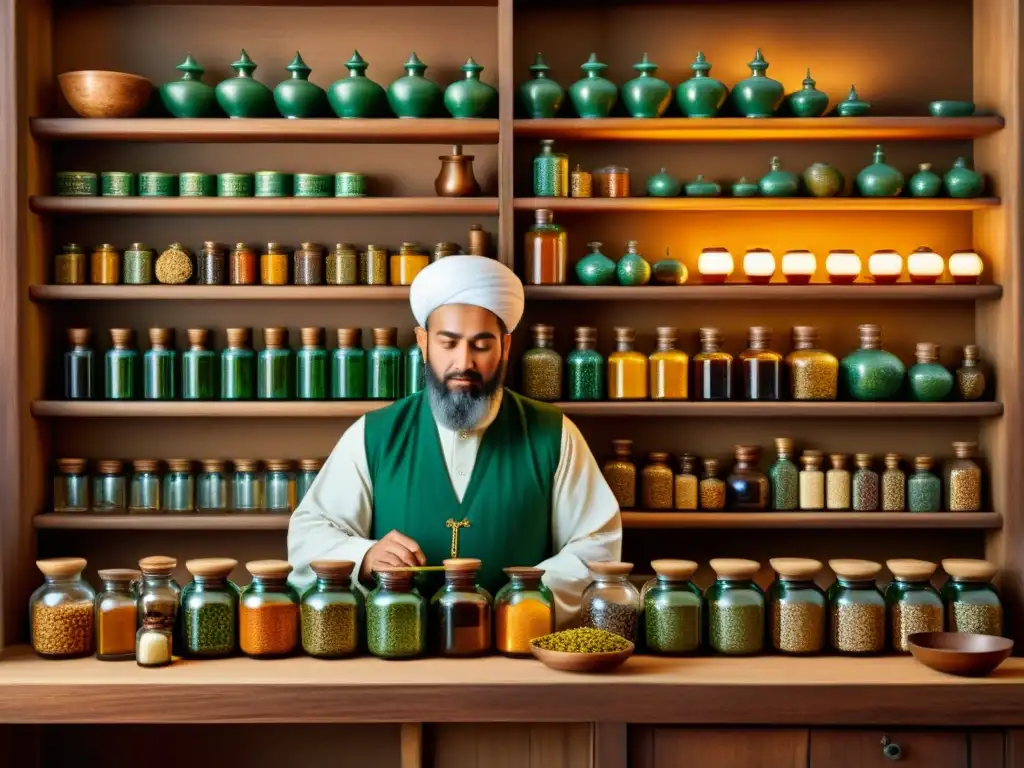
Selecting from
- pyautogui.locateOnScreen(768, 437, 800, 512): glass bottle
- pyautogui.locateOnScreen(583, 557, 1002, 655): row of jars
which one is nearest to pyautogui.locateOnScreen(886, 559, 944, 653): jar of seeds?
pyautogui.locateOnScreen(583, 557, 1002, 655): row of jars

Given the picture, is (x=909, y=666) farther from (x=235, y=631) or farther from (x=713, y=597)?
(x=235, y=631)

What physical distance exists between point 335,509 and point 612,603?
822mm

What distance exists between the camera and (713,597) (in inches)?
104

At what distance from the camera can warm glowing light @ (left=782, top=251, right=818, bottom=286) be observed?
A: 354cm

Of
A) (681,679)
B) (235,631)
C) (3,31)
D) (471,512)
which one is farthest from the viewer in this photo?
(3,31)

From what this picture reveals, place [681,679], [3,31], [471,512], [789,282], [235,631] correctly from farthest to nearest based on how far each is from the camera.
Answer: [789,282] → [3,31] → [471,512] → [235,631] → [681,679]

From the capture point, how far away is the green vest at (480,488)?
2986 mm

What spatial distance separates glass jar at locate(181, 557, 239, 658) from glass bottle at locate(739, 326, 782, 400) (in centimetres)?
166

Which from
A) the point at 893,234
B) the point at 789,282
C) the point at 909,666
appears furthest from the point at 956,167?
the point at 909,666

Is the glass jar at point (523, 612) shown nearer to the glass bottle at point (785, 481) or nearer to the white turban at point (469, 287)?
the white turban at point (469, 287)

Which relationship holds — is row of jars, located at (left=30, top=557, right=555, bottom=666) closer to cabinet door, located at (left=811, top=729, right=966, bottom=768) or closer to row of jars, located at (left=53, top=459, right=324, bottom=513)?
cabinet door, located at (left=811, top=729, right=966, bottom=768)

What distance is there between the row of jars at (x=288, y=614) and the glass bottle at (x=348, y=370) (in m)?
0.98

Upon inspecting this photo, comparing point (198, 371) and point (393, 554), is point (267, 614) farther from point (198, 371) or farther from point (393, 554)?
point (198, 371)

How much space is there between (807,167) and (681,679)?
6.12 feet
